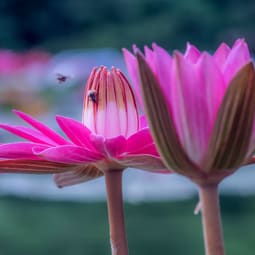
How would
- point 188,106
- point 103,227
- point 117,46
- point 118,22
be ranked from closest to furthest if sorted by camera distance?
point 188,106, point 103,227, point 117,46, point 118,22

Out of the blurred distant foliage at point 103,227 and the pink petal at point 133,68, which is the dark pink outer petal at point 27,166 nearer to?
the pink petal at point 133,68

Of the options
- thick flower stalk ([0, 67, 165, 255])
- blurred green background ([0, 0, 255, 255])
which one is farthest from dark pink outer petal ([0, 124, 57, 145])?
blurred green background ([0, 0, 255, 255])

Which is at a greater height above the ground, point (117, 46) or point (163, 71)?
point (117, 46)

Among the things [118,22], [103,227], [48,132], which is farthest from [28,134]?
[118,22]

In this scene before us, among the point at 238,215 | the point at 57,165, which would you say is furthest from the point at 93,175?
the point at 238,215

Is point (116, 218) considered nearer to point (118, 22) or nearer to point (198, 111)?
point (198, 111)

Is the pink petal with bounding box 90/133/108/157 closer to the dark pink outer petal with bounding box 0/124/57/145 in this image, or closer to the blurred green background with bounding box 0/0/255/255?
the dark pink outer petal with bounding box 0/124/57/145
